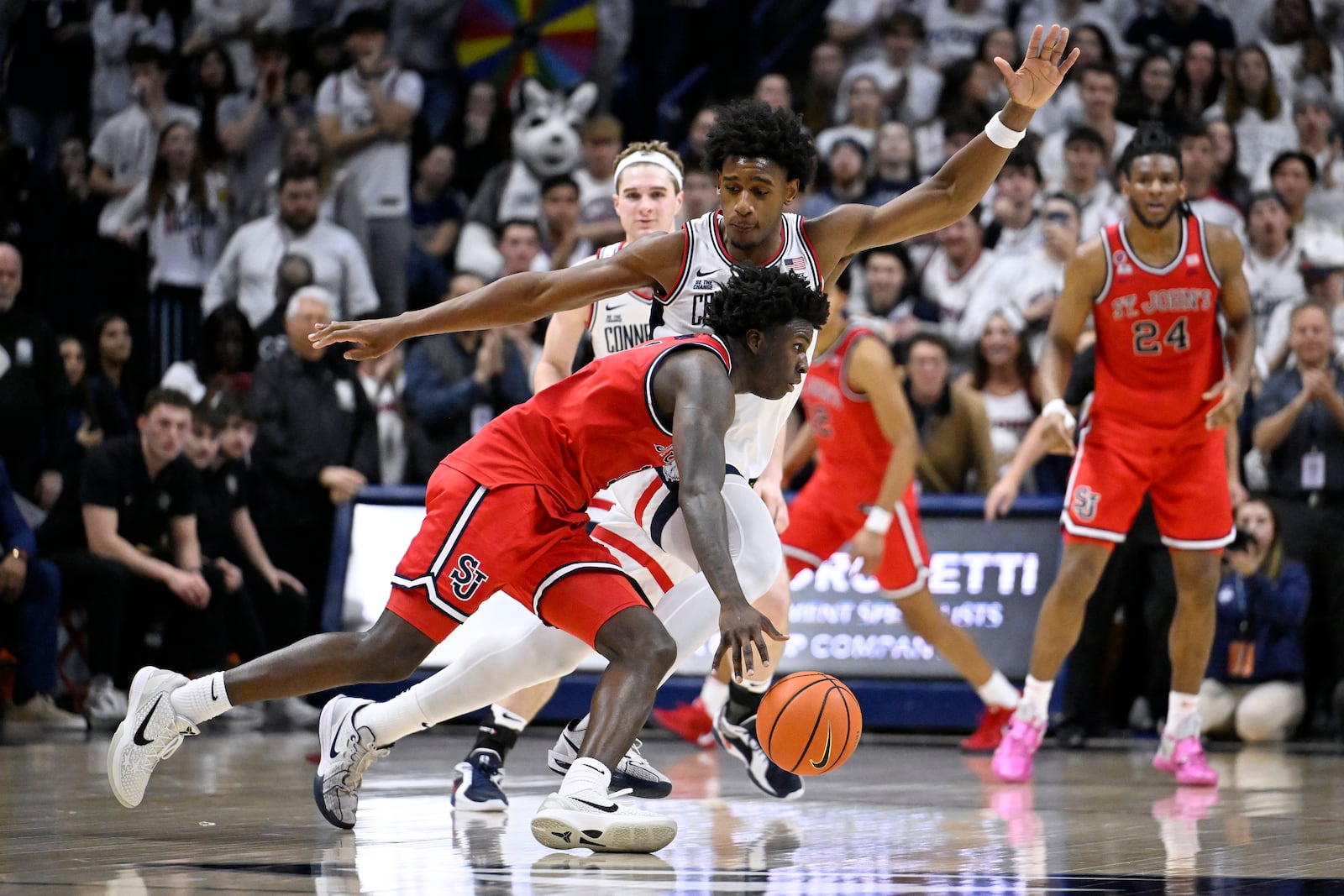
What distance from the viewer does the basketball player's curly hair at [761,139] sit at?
17.4ft

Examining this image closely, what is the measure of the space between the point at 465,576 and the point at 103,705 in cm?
531

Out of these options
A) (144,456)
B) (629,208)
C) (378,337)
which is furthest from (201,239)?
(378,337)

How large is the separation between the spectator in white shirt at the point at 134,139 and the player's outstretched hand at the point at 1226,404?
8.13 m

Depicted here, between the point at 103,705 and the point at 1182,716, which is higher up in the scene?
the point at 1182,716

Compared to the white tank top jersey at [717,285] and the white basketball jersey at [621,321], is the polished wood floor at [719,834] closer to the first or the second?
the white tank top jersey at [717,285]

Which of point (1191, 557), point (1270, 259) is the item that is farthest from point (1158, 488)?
point (1270, 259)

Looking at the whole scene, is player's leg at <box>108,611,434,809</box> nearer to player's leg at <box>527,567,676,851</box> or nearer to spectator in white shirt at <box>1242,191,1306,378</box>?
player's leg at <box>527,567,676,851</box>

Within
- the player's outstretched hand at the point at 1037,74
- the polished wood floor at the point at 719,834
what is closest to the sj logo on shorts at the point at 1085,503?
the polished wood floor at the point at 719,834

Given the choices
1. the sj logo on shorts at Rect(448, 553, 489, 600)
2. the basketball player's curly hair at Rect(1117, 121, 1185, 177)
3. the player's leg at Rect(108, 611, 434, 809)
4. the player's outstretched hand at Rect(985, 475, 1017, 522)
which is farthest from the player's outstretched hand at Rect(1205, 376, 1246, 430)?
the player's leg at Rect(108, 611, 434, 809)

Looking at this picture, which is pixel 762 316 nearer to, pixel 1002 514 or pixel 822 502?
Answer: pixel 822 502

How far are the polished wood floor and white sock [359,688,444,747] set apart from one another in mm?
290

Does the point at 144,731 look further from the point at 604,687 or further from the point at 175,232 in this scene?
the point at 175,232

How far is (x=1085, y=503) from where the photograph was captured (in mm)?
7344

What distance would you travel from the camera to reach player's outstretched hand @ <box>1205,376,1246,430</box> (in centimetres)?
708
